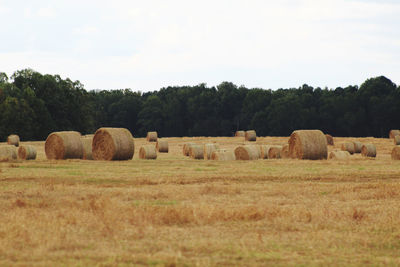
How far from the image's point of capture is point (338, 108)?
4250 inches

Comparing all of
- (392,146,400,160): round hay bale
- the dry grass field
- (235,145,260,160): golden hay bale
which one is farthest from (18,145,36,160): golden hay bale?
(392,146,400,160): round hay bale

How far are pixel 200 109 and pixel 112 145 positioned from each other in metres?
102

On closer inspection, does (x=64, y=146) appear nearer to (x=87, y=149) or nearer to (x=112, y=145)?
(x=87, y=149)

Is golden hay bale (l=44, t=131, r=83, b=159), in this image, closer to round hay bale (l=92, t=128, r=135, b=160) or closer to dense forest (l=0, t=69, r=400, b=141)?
round hay bale (l=92, t=128, r=135, b=160)

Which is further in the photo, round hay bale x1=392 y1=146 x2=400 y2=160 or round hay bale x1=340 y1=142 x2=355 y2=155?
round hay bale x1=340 y1=142 x2=355 y2=155

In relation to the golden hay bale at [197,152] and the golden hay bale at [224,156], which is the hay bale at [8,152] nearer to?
the golden hay bale at [224,156]

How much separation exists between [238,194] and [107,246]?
7.39 metres

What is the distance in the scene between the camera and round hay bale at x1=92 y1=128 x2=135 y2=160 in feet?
98.9

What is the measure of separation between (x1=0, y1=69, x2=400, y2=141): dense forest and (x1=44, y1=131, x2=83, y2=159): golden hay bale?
54253 millimetres

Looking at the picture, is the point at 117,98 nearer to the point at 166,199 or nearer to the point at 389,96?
the point at 389,96

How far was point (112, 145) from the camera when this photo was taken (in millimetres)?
30125

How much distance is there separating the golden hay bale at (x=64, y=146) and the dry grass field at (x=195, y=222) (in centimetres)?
1146

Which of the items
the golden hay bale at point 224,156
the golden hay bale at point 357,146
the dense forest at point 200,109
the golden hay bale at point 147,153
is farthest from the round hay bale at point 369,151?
the dense forest at point 200,109

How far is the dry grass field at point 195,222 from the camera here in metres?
8.66
